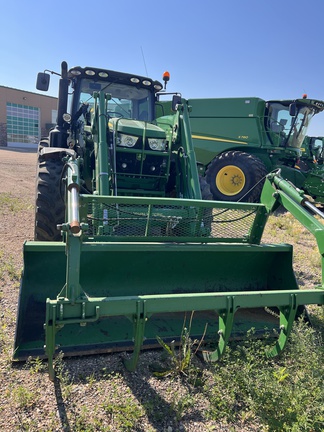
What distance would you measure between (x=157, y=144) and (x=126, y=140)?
1.43 feet

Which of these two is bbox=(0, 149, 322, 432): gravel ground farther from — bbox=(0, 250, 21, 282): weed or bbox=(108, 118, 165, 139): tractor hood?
bbox=(108, 118, 165, 139): tractor hood

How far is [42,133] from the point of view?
1572 inches

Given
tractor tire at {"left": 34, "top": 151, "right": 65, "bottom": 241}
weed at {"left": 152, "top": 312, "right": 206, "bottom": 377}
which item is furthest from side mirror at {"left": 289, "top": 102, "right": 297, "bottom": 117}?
weed at {"left": 152, "top": 312, "right": 206, "bottom": 377}

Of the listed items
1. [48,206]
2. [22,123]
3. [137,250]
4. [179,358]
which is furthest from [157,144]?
[22,123]

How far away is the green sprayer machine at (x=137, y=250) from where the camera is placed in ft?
8.23

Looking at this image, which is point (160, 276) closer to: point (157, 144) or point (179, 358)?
point (179, 358)

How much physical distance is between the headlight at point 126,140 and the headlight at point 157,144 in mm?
237

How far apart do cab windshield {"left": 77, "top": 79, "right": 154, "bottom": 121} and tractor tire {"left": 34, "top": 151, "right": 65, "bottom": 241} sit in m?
1.35

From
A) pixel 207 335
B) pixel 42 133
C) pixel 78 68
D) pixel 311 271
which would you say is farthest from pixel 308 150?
pixel 42 133

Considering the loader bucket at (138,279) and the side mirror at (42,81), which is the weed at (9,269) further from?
the side mirror at (42,81)

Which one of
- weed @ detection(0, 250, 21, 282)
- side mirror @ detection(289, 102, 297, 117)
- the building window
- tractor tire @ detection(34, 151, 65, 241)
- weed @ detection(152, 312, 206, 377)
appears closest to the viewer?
weed @ detection(152, 312, 206, 377)

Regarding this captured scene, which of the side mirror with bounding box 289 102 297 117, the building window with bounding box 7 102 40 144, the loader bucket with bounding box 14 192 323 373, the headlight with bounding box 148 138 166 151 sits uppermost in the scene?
the building window with bounding box 7 102 40 144

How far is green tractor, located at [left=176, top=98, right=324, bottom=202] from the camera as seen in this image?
10258 mm

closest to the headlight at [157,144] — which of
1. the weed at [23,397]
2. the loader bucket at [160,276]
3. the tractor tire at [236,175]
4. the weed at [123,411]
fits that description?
the loader bucket at [160,276]
